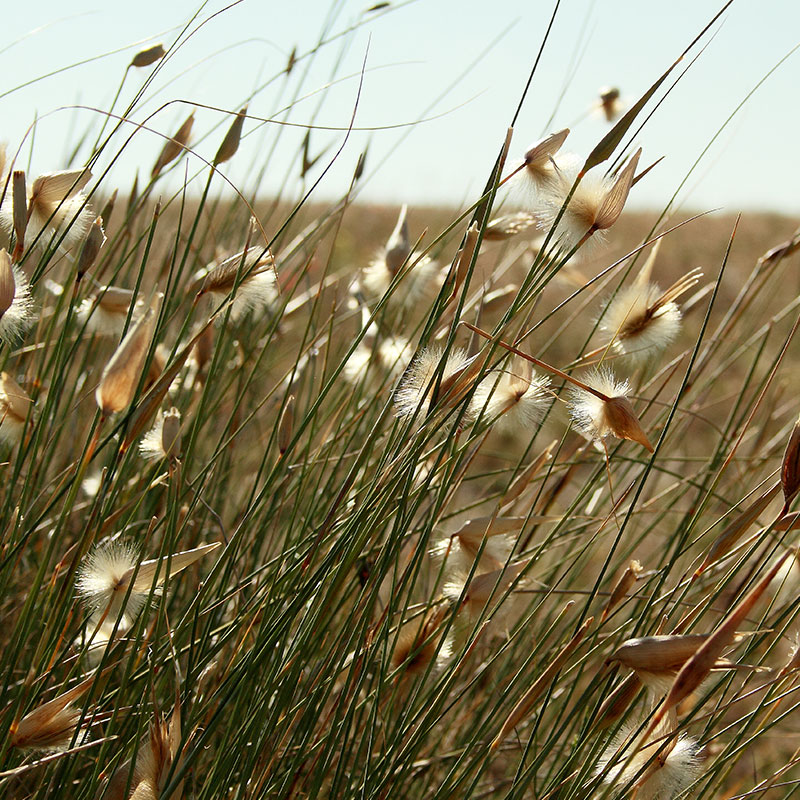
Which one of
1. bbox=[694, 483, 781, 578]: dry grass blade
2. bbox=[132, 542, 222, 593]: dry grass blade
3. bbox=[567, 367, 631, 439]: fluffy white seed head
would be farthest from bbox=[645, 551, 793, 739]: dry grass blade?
bbox=[132, 542, 222, 593]: dry grass blade

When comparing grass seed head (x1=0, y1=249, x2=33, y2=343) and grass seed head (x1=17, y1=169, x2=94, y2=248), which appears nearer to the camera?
grass seed head (x1=0, y1=249, x2=33, y2=343)

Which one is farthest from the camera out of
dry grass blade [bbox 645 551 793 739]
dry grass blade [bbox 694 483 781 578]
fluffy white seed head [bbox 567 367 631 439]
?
fluffy white seed head [bbox 567 367 631 439]

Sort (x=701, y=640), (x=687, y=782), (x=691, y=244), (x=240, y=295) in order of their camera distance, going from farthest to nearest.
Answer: (x=691, y=244), (x=240, y=295), (x=687, y=782), (x=701, y=640)

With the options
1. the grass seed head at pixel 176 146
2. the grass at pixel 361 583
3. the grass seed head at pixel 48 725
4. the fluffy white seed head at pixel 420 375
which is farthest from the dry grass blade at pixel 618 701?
the grass seed head at pixel 176 146

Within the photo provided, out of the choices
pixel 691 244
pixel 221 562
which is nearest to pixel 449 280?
pixel 221 562

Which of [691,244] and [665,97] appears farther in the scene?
[691,244]

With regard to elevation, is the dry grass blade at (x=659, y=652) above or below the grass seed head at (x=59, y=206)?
below

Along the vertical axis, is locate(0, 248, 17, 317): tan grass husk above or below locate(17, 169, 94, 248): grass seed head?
below

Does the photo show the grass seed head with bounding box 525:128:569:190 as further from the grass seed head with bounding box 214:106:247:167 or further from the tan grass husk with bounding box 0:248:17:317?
the tan grass husk with bounding box 0:248:17:317

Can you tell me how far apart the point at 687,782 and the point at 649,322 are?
338mm

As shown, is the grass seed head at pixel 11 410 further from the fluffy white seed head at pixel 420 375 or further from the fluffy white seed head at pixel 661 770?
the fluffy white seed head at pixel 661 770

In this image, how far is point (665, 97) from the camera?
0.57 metres

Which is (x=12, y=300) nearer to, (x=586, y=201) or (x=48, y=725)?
(x=48, y=725)

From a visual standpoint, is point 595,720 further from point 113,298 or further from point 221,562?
point 113,298
